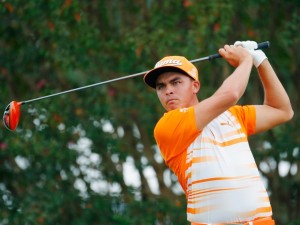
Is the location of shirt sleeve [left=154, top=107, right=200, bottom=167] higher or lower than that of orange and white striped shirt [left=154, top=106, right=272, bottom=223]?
higher

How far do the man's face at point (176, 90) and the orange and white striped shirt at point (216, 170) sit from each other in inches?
6.8

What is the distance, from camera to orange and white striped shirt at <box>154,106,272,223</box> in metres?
5.43

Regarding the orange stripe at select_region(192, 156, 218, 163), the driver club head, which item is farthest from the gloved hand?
the driver club head

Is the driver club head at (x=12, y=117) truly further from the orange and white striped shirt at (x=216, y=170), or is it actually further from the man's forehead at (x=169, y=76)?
the orange and white striped shirt at (x=216, y=170)

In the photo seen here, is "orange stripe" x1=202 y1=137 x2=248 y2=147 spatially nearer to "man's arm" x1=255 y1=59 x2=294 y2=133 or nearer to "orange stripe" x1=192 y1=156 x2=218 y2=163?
"orange stripe" x1=192 y1=156 x2=218 y2=163

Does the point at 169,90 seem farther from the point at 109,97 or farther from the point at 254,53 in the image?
the point at 109,97

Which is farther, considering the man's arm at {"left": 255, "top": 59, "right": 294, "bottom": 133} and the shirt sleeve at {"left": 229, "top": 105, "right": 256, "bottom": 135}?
the man's arm at {"left": 255, "top": 59, "right": 294, "bottom": 133}

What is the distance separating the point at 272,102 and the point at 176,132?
755 millimetres

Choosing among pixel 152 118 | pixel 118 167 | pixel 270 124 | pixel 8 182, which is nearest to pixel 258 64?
pixel 270 124

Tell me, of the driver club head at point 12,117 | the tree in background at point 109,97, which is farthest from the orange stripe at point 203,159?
the tree in background at point 109,97

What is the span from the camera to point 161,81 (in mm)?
5879

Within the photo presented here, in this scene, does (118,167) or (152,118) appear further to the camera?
(118,167)

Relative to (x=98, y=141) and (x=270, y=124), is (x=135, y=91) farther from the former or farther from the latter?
(x=270, y=124)

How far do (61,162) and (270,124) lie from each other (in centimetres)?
685
